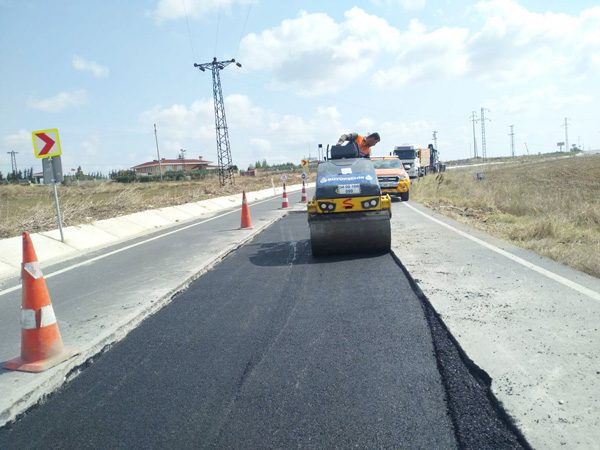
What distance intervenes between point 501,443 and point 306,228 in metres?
11.3

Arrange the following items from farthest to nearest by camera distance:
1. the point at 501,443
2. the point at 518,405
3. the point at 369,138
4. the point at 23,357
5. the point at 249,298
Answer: the point at 369,138, the point at 249,298, the point at 23,357, the point at 518,405, the point at 501,443

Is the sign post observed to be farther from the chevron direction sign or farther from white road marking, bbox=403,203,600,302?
white road marking, bbox=403,203,600,302

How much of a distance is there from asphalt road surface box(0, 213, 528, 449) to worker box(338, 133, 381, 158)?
551cm

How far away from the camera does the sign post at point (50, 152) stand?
1227 centimetres

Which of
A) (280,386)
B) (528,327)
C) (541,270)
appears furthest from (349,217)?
(280,386)

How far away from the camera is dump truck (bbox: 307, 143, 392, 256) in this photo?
9008 mm

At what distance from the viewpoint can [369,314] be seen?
18.1 feet

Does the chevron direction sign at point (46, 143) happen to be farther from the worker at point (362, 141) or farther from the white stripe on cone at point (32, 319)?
the white stripe on cone at point (32, 319)

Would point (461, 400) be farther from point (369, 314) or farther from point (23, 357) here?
point (23, 357)

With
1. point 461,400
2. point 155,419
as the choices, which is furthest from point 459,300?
point 155,419

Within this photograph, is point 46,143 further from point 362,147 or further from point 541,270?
point 541,270

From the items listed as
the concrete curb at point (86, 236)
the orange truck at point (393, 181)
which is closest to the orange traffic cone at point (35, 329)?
the concrete curb at point (86, 236)

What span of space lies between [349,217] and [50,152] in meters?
7.89

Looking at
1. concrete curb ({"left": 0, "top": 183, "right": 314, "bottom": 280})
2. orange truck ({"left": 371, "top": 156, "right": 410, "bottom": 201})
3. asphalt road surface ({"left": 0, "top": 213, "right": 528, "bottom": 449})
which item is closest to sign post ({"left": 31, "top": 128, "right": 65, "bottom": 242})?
concrete curb ({"left": 0, "top": 183, "right": 314, "bottom": 280})
